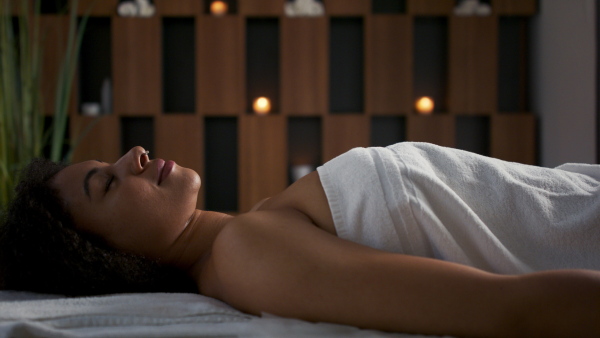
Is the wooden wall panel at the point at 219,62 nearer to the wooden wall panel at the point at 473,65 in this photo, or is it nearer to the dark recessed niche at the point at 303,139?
the dark recessed niche at the point at 303,139

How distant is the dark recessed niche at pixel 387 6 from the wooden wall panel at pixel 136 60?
1.64m

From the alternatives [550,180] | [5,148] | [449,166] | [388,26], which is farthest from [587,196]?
[388,26]

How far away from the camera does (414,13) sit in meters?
4.03

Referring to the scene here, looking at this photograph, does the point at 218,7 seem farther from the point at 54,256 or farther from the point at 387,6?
the point at 54,256

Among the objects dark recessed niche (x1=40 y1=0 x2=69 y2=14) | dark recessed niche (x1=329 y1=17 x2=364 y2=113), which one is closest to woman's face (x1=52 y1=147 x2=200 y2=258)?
dark recessed niche (x1=329 y1=17 x2=364 y2=113)

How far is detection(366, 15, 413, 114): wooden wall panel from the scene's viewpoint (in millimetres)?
4023

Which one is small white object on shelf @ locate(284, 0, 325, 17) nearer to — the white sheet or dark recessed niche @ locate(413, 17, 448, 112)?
dark recessed niche @ locate(413, 17, 448, 112)

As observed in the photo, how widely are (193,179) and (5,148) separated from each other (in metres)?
2.14

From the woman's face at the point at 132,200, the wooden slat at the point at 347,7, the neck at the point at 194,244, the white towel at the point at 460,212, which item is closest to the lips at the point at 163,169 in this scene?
the woman's face at the point at 132,200

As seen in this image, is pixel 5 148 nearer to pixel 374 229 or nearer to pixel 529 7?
pixel 374 229

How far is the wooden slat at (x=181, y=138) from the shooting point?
4.06 metres

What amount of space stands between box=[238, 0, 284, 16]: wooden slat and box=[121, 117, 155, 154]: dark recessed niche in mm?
1119

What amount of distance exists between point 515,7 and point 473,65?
1.77ft

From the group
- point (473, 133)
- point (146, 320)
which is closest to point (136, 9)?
point (473, 133)
